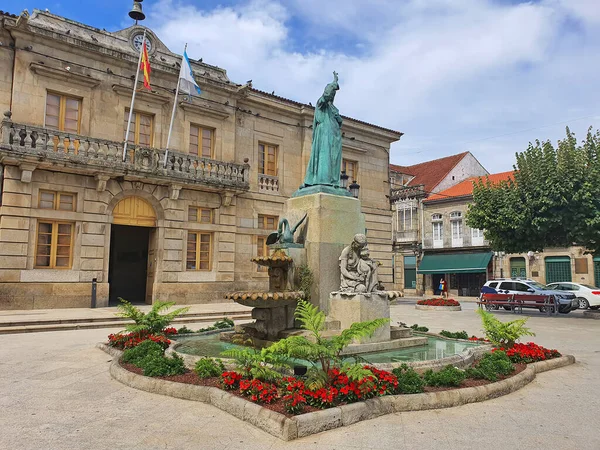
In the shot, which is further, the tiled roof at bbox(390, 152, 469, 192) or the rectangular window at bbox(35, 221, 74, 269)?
the tiled roof at bbox(390, 152, 469, 192)

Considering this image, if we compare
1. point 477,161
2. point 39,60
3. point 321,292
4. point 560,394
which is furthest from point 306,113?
point 477,161

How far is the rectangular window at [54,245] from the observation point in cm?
1623

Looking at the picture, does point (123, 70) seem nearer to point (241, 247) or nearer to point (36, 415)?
point (241, 247)

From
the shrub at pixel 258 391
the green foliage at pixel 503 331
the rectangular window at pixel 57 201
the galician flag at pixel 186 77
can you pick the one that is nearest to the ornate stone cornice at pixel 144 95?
the galician flag at pixel 186 77

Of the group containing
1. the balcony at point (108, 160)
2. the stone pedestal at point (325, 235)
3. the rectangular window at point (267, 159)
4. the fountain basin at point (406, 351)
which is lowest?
the fountain basin at point (406, 351)

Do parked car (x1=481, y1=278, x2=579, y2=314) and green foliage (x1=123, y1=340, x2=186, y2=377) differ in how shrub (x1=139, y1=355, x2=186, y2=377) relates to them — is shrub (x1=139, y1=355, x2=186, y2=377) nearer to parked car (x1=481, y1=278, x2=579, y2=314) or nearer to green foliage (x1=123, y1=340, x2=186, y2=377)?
green foliage (x1=123, y1=340, x2=186, y2=377)

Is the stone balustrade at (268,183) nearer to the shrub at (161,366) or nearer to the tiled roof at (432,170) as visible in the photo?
the shrub at (161,366)

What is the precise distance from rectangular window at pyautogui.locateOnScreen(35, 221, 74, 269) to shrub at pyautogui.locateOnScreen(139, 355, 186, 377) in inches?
460

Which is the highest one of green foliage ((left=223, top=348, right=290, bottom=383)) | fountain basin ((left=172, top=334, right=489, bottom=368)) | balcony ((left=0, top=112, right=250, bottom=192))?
balcony ((left=0, top=112, right=250, bottom=192))

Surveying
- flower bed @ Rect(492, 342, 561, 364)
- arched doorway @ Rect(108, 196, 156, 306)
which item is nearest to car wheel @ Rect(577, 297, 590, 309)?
flower bed @ Rect(492, 342, 561, 364)

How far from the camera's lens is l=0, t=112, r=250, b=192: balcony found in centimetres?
1535

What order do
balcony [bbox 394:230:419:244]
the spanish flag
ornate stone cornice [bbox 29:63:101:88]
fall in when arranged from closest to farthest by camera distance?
ornate stone cornice [bbox 29:63:101:88] → the spanish flag → balcony [bbox 394:230:419:244]

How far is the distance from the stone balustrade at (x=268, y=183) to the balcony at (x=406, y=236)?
1981 cm

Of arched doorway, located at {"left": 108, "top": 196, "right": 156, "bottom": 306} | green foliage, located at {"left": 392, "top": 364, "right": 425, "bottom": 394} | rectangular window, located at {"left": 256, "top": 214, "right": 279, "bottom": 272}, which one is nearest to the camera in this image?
green foliage, located at {"left": 392, "top": 364, "right": 425, "bottom": 394}
